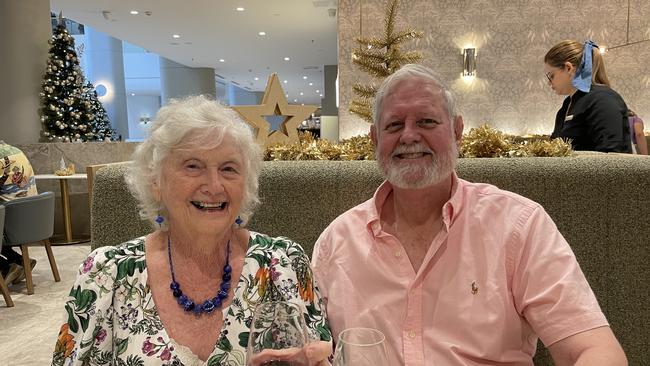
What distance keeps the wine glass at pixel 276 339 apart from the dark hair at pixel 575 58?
9.30 feet

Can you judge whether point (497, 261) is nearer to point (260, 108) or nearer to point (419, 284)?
point (419, 284)

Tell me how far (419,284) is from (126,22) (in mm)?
10608

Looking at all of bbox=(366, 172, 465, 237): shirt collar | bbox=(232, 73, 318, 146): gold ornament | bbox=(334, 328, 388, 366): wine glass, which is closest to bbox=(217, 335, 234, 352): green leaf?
bbox=(366, 172, 465, 237): shirt collar

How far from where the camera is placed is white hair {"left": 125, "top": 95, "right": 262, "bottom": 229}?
1.27m

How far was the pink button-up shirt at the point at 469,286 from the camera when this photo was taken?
1238 millimetres

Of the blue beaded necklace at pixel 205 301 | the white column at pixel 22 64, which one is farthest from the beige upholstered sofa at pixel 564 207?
the white column at pixel 22 64

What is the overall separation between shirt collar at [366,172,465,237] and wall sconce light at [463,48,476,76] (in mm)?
6292

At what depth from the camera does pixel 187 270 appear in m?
1.30

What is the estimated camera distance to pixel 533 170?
1.75 m

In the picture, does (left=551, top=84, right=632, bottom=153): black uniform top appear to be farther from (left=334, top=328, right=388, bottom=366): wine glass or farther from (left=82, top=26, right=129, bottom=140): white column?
(left=82, top=26, right=129, bottom=140): white column

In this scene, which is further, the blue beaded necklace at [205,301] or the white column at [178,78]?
the white column at [178,78]

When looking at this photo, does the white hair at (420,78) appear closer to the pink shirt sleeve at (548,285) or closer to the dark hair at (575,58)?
the pink shirt sleeve at (548,285)

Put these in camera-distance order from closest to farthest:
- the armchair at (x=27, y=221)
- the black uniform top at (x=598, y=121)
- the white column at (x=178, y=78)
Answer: the black uniform top at (x=598, y=121) < the armchair at (x=27, y=221) < the white column at (x=178, y=78)

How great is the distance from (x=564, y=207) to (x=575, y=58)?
1.54 m
